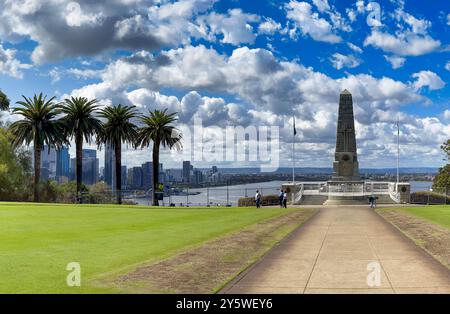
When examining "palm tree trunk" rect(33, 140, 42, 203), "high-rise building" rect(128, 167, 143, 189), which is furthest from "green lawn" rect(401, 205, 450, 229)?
"high-rise building" rect(128, 167, 143, 189)

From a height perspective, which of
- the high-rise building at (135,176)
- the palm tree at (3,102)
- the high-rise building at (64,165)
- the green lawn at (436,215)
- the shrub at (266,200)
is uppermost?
the palm tree at (3,102)

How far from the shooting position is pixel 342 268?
13.2 meters

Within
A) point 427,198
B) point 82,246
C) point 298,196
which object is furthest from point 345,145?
point 82,246

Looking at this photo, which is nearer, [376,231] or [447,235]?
[447,235]

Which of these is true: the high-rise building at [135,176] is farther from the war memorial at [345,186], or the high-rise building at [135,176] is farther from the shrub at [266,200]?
the war memorial at [345,186]

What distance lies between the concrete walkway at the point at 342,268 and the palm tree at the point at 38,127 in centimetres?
5386

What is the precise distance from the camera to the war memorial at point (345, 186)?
5716 cm

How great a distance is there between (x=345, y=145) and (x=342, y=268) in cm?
5914

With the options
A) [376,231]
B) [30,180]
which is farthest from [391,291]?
[30,180]

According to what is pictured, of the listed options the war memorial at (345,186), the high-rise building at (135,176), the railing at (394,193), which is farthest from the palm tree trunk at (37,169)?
the high-rise building at (135,176)
